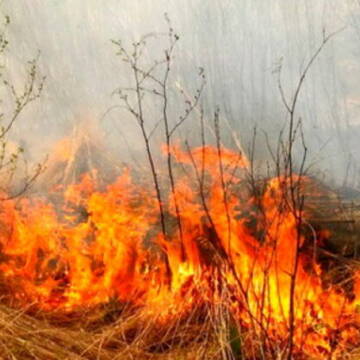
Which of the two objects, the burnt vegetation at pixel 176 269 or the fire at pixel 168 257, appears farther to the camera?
the fire at pixel 168 257

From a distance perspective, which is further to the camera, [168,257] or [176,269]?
[168,257]

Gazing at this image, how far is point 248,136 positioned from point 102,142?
403 centimetres

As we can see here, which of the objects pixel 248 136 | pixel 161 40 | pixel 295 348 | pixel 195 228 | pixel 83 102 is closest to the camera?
pixel 295 348

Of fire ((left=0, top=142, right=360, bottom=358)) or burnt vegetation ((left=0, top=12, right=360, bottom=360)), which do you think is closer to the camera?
burnt vegetation ((left=0, top=12, right=360, bottom=360))

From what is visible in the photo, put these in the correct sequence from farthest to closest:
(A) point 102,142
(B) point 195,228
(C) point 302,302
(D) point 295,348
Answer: (A) point 102,142 < (B) point 195,228 < (C) point 302,302 < (D) point 295,348

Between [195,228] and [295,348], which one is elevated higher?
[195,228]

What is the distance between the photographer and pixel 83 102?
1239 cm

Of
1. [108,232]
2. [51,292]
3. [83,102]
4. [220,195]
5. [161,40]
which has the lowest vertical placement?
[51,292]

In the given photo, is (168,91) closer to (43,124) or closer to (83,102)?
(83,102)

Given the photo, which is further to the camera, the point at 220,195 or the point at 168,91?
the point at 168,91

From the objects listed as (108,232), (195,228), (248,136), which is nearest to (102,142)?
(248,136)

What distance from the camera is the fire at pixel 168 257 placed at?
14.8 ft

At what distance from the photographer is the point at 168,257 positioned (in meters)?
5.68

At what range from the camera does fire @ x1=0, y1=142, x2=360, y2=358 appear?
4500 mm
